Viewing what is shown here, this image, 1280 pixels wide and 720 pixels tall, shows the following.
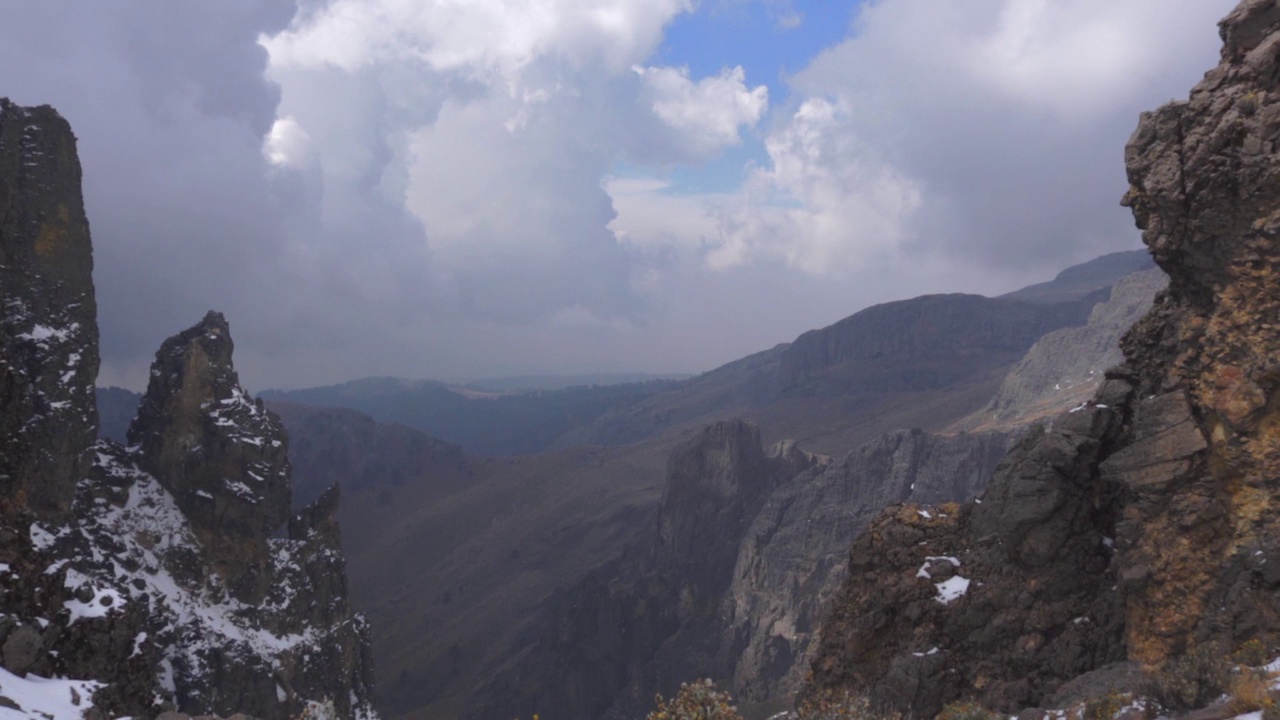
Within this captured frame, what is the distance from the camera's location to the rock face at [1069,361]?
157m

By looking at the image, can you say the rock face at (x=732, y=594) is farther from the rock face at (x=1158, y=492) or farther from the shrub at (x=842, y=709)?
the rock face at (x=1158, y=492)

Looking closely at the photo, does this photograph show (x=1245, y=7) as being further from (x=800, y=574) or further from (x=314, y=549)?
(x=800, y=574)

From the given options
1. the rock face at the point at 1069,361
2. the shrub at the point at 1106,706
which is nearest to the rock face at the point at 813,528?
the rock face at the point at 1069,361

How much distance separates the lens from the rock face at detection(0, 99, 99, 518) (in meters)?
45.5

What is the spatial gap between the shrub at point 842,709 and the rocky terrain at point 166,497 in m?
20.6

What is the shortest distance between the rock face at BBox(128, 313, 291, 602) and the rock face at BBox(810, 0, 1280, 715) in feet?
169

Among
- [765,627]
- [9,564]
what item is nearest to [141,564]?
[9,564]

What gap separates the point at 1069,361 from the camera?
16938cm

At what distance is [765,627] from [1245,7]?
9072cm

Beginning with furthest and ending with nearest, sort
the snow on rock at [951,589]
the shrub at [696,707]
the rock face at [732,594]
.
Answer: the rock face at [732,594]
the snow on rock at [951,589]
the shrub at [696,707]

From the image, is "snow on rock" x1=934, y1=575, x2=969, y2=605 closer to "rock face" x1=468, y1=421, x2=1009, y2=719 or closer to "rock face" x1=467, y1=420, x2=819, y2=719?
"rock face" x1=468, y1=421, x2=1009, y2=719

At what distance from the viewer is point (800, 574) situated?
330ft

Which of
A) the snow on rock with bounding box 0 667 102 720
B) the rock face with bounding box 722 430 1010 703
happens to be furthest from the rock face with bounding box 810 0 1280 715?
the rock face with bounding box 722 430 1010 703

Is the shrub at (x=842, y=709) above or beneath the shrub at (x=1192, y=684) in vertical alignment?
beneath
